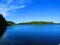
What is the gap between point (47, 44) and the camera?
20.1m

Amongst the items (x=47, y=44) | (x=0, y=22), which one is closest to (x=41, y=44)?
(x=47, y=44)

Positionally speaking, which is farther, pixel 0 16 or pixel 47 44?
pixel 0 16

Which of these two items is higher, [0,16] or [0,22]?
[0,16]

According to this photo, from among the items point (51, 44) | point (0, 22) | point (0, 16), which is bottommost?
point (51, 44)

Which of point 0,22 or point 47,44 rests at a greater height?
point 0,22

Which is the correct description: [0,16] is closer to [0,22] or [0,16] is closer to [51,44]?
[0,22]

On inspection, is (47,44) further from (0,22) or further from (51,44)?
(0,22)

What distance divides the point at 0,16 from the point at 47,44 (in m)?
64.6

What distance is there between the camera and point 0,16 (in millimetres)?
79125

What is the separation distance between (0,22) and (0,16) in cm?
1192

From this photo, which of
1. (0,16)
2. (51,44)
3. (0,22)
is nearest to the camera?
(51,44)

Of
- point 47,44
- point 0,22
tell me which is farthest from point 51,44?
point 0,22

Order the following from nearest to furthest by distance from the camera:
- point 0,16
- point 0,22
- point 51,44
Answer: point 51,44 → point 0,22 → point 0,16

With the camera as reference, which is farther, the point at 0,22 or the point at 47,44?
the point at 0,22
